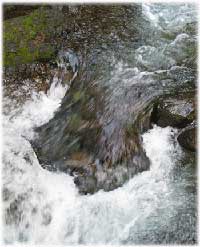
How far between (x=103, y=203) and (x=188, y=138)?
1904 millimetres

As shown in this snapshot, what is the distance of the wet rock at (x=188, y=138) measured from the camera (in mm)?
7328

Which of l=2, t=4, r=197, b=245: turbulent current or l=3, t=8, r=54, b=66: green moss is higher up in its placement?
l=3, t=8, r=54, b=66: green moss

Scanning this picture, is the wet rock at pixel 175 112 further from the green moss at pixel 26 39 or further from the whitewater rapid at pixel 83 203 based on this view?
the green moss at pixel 26 39

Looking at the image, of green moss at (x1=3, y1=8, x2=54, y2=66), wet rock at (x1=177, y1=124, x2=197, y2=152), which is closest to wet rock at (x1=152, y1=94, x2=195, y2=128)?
wet rock at (x1=177, y1=124, x2=197, y2=152)

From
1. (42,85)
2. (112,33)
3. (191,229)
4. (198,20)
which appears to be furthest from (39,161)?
(198,20)

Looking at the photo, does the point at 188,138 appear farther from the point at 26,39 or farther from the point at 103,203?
the point at 26,39

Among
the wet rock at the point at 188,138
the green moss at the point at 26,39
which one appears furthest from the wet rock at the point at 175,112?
the green moss at the point at 26,39

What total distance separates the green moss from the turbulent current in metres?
2.09

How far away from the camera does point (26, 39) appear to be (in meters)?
9.42

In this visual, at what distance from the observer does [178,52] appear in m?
9.44

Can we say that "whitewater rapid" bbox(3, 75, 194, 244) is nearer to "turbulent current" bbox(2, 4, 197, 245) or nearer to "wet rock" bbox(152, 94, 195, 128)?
"turbulent current" bbox(2, 4, 197, 245)

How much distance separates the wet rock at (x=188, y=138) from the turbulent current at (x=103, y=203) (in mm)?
113

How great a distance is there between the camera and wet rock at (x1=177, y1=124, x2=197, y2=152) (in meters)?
7.33

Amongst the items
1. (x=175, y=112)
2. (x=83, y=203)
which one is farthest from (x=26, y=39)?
(x=83, y=203)
